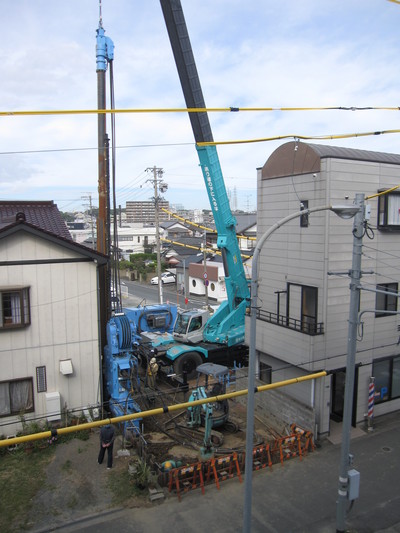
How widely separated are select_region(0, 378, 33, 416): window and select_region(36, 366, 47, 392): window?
0.64ft

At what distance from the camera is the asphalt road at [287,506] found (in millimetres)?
8836

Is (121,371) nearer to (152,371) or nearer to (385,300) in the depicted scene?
(152,371)

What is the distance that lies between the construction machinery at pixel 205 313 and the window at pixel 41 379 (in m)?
4.80

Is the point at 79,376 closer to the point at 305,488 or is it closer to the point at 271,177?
the point at 305,488

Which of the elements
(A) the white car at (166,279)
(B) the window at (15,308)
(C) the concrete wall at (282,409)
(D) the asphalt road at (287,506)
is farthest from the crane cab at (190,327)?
(A) the white car at (166,279)

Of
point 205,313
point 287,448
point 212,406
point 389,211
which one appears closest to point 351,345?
point 287,448

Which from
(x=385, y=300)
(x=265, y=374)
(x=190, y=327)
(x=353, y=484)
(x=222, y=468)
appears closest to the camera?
(x=353, y=484)

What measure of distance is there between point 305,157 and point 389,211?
3224 millimetres

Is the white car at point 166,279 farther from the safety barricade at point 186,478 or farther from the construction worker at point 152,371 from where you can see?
the safety barricade at point 186,478

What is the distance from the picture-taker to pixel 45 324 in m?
12.7

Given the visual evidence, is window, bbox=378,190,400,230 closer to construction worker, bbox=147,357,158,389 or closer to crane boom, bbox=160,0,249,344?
crane boom, bbox=160,0,249,344

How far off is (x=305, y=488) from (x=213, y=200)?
10.3 meters

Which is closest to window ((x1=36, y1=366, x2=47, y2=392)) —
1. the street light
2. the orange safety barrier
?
the orange safety barrier

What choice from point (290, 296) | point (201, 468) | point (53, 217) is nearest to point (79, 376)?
point (201, 468)
